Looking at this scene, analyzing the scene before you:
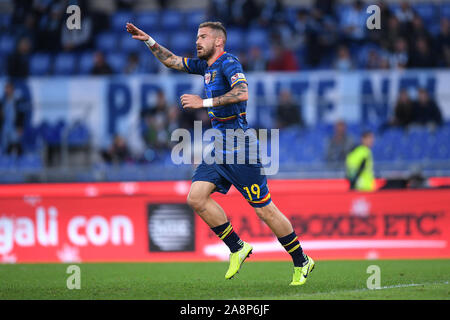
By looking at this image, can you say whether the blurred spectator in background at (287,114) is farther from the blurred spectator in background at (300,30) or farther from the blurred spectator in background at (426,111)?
the blurred spectator in background at (300,30)

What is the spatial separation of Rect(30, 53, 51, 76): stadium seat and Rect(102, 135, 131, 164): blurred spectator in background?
376 centimetres

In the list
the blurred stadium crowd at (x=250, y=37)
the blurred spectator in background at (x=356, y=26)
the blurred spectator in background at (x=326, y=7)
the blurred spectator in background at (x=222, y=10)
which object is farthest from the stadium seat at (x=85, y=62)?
the blurred spectator in background at (x=356, y=26)

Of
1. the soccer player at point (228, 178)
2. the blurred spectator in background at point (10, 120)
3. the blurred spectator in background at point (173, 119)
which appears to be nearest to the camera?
the soccer player at point (228, 178)

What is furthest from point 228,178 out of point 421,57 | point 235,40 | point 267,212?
point 235,40

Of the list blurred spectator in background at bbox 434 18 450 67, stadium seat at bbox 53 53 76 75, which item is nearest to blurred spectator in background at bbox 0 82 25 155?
stadium seat at bbox 53 53 76 75

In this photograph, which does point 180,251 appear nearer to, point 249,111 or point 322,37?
point 249,111

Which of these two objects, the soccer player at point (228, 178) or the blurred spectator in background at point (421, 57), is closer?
the soccer player at point (228, 178)

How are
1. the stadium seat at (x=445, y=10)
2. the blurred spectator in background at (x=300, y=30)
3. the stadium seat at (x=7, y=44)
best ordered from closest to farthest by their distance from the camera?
the blurred spectator in background at (x=300, y=30) → the stadium seat at (x=445, y=10) → the stadium seat at (x=7, y=44)

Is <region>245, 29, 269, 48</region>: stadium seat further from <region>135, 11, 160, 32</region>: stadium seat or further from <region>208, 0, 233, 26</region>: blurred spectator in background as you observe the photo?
<region>135, 11, 160, 32</region>: stadium seat

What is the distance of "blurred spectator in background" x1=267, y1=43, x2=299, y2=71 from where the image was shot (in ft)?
50.4

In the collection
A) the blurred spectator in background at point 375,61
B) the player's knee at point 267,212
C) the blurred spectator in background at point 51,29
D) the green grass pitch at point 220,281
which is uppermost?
the blurred spectator in background at point 51,29

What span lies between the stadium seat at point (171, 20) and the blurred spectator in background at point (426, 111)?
6773 mm

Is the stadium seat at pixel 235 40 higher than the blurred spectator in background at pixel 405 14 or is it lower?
lower

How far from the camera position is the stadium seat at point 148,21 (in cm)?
1811
